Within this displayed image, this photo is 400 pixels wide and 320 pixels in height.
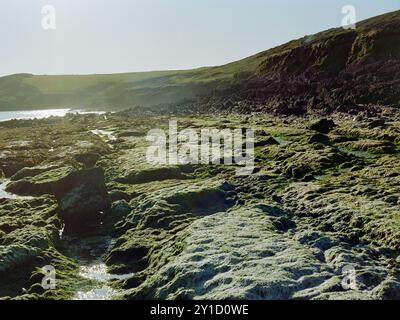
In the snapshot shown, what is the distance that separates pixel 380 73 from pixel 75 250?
97.2 meters

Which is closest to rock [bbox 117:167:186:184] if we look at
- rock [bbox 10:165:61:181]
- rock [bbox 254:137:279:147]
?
rock [bbox 10:165:61:181]

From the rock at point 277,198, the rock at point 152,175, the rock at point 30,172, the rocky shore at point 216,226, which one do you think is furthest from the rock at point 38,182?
the rock at point 277,198

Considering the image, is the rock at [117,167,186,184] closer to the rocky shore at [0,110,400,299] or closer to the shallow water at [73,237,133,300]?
the rocky shore at [0,110,400,299]

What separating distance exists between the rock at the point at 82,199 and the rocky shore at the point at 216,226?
11 centimetres

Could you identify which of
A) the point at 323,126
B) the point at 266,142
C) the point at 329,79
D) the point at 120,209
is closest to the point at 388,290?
the point at 120,209

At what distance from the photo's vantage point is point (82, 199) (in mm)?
43719

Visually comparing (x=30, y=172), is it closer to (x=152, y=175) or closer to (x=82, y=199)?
(x=152, y=175)

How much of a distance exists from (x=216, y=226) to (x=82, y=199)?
15.3 metres

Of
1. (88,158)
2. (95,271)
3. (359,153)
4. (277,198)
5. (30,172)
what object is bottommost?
(95,271)

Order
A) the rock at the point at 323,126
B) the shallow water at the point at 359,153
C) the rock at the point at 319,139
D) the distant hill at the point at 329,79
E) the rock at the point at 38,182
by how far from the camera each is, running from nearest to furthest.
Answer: the shallow water at the point at 359,153, the rock at the point at 38,182, the rock at the point at 319,139, the rock at the point at 323,126, the distant hill at the point at 329,79

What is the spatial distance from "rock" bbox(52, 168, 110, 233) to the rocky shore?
0.11 metres

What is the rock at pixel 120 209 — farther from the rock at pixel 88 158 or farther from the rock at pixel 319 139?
the rock at pixel 319 139

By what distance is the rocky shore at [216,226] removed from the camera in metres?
26.5

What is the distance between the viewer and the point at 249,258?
1117 inches
